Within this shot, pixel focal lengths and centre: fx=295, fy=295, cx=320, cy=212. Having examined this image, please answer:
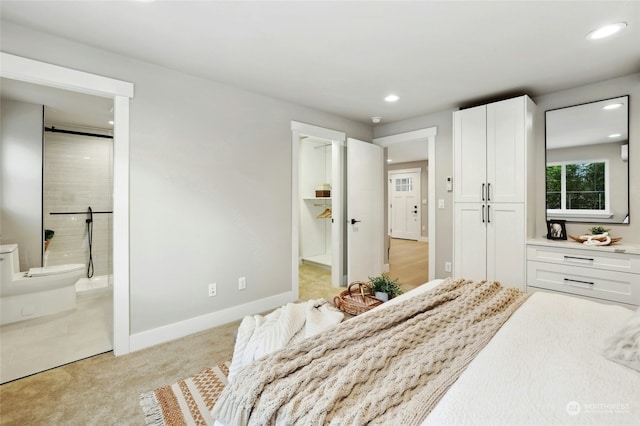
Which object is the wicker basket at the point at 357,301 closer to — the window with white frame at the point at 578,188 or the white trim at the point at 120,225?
the white trim at the point at 120,225

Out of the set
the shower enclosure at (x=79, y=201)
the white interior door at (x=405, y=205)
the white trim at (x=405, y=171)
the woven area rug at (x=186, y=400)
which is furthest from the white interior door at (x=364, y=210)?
the white interior door at (x=405, y=205)

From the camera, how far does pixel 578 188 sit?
9.73 ft

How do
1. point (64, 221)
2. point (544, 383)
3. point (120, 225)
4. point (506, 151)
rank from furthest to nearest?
point (64, 221)
point (506, 151)
point (120, 225)
point (544, 383)

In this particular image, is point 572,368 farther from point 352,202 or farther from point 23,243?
point 23,243

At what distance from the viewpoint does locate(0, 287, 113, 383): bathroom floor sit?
85.7 inches

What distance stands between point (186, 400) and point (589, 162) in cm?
400

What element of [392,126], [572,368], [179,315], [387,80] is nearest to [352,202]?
[392,126]

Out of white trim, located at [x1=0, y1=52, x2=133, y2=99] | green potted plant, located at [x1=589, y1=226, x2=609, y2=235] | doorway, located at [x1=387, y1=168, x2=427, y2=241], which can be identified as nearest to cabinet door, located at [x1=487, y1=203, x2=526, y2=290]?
green potted plant, located at [x1=589, y1=226, x2=609, y2=235]

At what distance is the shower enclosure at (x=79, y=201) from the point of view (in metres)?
4.00

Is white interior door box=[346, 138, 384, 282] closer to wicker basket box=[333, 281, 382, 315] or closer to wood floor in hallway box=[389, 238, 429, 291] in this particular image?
wood floor in hallway box=[389, 238, 429, 291]

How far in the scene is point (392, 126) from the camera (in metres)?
4.36

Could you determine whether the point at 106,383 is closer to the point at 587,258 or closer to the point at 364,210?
the point at 364,210

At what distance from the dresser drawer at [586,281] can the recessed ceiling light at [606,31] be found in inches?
73.4

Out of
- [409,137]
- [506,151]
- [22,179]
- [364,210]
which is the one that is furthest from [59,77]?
[506,151]
